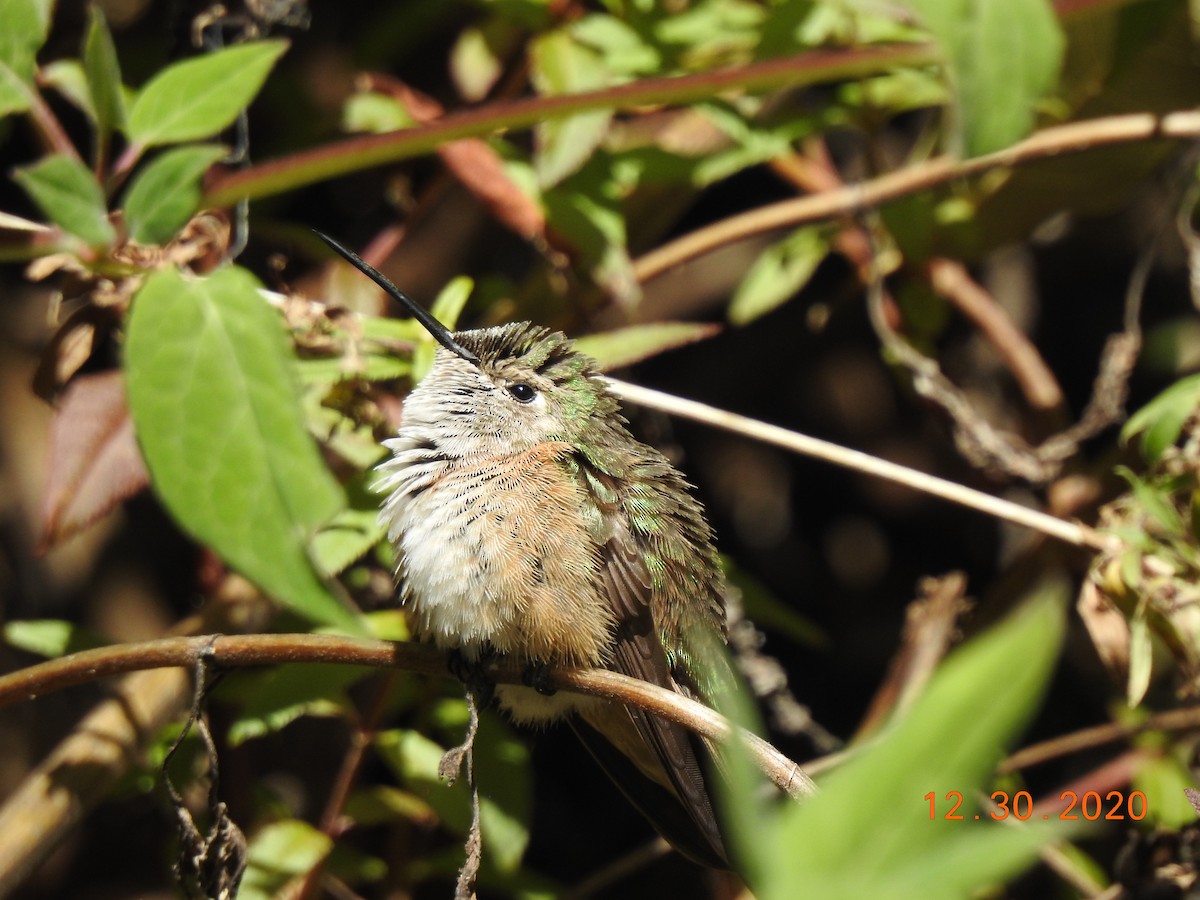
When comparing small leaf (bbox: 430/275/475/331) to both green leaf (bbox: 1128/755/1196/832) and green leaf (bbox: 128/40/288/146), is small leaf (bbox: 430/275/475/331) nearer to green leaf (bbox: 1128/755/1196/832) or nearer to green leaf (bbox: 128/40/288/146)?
green leaf (bbox: 128/40/288/146)

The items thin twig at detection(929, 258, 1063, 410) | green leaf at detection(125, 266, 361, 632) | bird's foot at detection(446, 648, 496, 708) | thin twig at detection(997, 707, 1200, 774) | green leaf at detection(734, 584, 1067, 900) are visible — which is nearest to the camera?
green leaf at detection(734, 584, 1067, 900)

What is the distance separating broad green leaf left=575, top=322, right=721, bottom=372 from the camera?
261 centimetres

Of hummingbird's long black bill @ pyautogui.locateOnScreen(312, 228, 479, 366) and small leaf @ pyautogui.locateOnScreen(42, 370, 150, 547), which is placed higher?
hummingbird's long black bill @ pyautogui.locateOnScreen(312, 228, 479, 366)

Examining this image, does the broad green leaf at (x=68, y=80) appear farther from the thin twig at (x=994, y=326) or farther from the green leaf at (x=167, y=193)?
the thin twig at (x=994, y=326)

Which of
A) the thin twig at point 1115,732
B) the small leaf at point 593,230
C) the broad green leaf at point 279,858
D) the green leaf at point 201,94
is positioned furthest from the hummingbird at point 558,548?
the thin twig at point 1115,732

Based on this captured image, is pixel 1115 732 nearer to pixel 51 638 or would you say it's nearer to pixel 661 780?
pixel 661 780

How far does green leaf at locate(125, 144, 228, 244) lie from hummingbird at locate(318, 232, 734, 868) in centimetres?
47

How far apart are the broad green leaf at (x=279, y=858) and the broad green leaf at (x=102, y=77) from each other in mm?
1488

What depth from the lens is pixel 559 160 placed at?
2686 millimetres

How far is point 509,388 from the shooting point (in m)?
2.90

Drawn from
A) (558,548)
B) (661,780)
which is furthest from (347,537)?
(661,780)

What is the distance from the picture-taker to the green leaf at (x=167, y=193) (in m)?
2.07

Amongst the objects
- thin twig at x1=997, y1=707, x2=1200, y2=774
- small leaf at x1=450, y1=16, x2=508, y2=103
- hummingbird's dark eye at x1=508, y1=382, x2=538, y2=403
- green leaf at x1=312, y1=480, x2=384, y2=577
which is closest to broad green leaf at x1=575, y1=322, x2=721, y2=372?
hummingbird's dark eye at x1=508, y1=382, x2=538, y2=403

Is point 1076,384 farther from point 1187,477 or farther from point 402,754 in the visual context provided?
point 402,754
